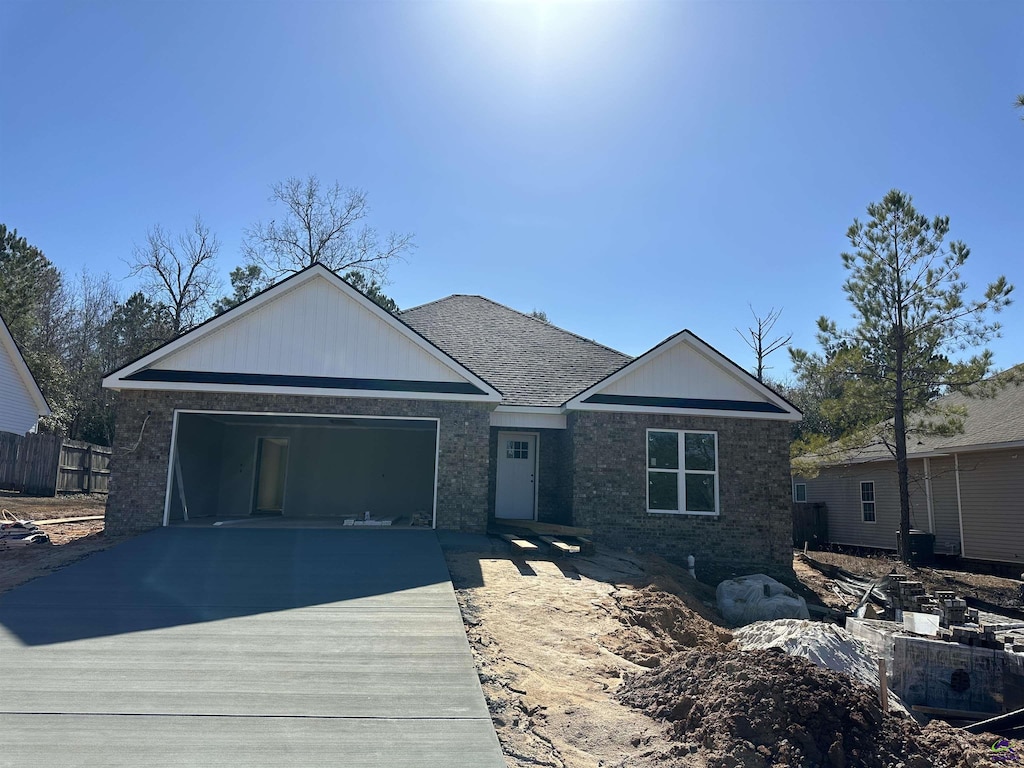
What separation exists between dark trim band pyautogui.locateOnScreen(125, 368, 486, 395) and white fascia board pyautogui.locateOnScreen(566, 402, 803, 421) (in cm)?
238

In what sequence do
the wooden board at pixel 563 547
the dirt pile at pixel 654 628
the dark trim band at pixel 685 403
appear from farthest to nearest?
the dark trim band at pixel 685 403 → the wooden board at pixel 563 547 → the dirt pile at pixel 654 628

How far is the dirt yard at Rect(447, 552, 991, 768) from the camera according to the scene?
15.4ft

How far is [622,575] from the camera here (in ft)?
37.3

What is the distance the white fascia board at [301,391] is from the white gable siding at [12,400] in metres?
14.0

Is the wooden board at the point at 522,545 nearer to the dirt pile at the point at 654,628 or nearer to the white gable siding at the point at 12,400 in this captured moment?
the dirt pile at the point at 654,628

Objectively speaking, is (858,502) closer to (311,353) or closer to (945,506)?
(945,506)

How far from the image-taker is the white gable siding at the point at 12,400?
23.1 metres

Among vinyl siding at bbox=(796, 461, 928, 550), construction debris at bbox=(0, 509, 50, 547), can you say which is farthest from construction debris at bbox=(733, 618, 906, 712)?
vinyl siding at bbox=(796, 461, 928, 550)

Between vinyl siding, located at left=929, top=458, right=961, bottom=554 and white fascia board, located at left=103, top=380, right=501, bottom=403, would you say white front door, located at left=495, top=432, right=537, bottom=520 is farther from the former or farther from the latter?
vinyl siding, located at left=929, top=458, right=961, bottom=554

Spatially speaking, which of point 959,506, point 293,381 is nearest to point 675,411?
point 293,381

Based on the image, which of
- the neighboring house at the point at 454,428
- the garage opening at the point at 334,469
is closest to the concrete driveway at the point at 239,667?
the neighboring house at the point at 454,428

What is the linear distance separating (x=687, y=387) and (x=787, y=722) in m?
10.3

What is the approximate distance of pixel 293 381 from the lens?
12984 millimetres

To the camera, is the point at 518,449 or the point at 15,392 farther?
the point at 15,392
